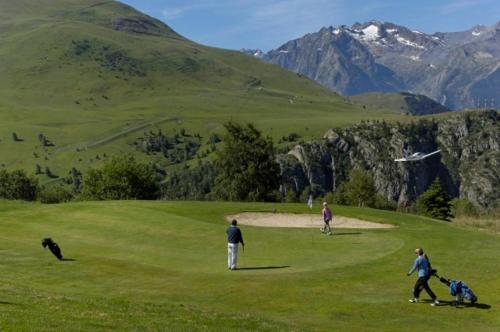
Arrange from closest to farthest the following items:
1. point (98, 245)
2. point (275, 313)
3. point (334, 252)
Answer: point (275, 313) → point (334, 252) → point (98, 245)

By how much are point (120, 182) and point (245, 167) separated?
28597 mm

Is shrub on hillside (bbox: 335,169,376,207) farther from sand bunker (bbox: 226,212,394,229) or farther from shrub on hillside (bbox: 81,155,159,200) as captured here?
sand bunker (bbox: 226,212,394,229)

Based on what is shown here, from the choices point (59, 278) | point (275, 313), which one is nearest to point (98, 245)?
point (59, 278)

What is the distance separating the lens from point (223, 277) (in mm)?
33312

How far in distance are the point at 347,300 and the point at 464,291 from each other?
587 centimetres

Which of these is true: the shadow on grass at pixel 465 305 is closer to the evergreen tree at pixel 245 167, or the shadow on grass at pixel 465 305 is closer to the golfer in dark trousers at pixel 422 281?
the golfer in dark trousers at pixel 422 281

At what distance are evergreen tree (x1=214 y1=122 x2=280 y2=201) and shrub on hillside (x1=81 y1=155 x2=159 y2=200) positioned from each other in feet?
68.1

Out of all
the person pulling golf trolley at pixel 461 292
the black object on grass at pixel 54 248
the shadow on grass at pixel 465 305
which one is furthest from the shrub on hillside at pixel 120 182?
the person pulling golf trolley at pixel 461 292

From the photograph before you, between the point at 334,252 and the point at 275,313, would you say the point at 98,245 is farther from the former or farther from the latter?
the point at 275,313

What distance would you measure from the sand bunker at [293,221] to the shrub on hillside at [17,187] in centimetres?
11194

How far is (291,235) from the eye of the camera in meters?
47.1

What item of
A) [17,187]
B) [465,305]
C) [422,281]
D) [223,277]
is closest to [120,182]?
[17,187]

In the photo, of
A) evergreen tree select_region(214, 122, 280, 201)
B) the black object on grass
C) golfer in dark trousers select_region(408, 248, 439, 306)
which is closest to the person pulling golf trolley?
golfer in dark trousers select_region(408, 248, 439, 306)

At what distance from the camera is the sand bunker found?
5719 cm
